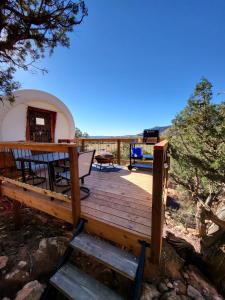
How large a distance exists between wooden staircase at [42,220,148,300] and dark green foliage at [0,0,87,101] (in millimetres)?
4644

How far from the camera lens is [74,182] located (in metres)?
2.02

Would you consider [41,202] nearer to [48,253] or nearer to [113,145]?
[48,253]

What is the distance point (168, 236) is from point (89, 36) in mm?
7400

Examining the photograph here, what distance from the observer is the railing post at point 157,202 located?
1.42 m

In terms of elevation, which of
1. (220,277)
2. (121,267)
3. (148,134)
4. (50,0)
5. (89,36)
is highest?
(89,36)

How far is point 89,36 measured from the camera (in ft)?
17.7

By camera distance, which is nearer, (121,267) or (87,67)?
(121,267)

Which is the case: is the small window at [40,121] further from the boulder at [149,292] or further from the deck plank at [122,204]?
the boulder at [149,292]

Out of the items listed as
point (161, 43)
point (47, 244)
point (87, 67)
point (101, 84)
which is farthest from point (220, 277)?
point (101, 84)

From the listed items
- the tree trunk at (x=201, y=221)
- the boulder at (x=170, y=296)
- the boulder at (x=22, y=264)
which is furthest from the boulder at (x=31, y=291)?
the tree trunk at (x=201, y=221)

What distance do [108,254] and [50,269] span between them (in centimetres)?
119

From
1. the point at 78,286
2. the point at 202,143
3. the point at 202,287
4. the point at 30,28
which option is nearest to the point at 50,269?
the point at 78,286

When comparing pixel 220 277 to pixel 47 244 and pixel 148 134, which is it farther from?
pixel 148 134

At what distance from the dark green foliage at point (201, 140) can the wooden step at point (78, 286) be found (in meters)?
3.16
